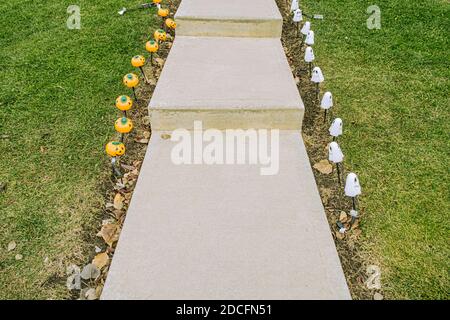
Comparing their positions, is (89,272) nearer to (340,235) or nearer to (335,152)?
(340,235)

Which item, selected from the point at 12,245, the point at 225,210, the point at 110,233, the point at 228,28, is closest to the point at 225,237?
the point at 225,210

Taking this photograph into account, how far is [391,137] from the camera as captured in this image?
12.2 feet

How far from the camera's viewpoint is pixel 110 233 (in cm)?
286

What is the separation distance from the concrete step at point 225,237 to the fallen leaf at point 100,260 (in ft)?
0.42

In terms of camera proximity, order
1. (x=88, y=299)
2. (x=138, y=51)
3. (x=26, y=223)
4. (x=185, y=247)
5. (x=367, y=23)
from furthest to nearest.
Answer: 1. (x=367, y=23)
2. (x=138, y=51)
3. (x=26, y=223)
4. (x=185, y=247)
5. (x=88, y=299)

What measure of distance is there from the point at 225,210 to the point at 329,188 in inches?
37.5

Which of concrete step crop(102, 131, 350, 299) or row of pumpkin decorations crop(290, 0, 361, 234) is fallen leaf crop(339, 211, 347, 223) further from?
concrete step crop(102, 131, 350, 299)

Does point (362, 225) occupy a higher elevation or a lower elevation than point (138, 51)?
lower

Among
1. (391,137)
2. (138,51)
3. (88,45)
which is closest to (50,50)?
(88,45)

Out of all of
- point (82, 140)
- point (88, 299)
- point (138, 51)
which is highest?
point (138, 51)

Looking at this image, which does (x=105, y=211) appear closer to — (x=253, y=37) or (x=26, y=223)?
(x=26, y=223)

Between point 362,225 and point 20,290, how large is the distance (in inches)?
99.5

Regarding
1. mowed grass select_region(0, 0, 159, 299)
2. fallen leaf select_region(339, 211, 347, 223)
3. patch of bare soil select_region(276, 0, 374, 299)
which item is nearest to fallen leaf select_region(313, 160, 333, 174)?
patch of bare soil select_region(276, 0, 374, 299)

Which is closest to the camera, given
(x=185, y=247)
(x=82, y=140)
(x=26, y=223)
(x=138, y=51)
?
(x=185, y=247)
